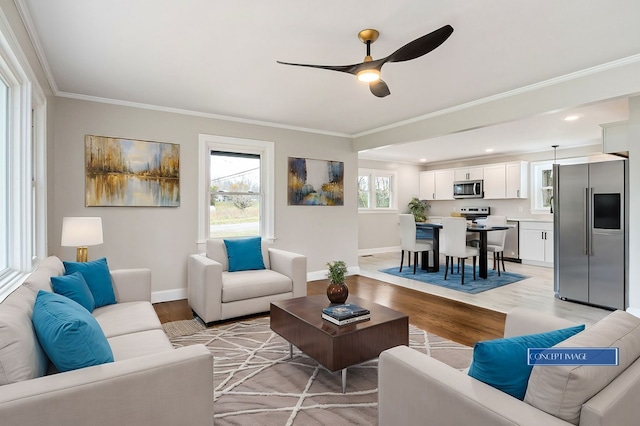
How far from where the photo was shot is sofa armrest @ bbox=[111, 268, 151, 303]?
2.79 metres

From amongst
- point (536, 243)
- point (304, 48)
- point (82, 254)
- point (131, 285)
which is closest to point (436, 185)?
point (536, 243)

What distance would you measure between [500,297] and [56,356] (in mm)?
4660

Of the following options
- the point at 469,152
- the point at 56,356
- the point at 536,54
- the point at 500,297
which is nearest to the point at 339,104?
the point at 536,54

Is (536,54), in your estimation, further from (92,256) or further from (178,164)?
(92,256)

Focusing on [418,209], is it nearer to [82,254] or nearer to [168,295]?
[168,295]

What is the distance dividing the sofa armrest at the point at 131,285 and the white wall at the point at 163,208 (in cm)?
135

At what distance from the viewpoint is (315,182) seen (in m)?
5.44

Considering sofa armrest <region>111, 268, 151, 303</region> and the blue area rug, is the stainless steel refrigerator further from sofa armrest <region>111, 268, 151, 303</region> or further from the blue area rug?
sofa armrest <region>111, 268, 151, 303</region>

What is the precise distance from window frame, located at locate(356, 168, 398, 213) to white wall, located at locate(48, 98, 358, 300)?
2.68 metres

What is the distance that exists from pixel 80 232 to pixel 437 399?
3064 millimetres

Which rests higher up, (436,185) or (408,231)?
(436,185)

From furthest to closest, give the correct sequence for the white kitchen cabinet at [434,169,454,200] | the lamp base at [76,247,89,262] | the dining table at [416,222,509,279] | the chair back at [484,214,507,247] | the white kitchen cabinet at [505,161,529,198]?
1. the white kitchen cabinet at [434,169,454,200]
2. the white kitchen cabinet at [505,161,529,198]
3. the chair back at [484,214,507,247]
4. the dining table at [416,222,509,279]
5. the lamp base at [76,247,89,262]

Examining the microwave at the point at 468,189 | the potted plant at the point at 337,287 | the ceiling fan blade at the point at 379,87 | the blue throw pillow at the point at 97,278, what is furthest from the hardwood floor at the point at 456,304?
the microwave at the point at 468,189

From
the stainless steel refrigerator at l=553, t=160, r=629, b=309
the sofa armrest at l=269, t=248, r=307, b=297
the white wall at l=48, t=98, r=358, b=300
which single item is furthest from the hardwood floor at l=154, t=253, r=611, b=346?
the sofa armrest at l=269, t=248, r=307, b=297
